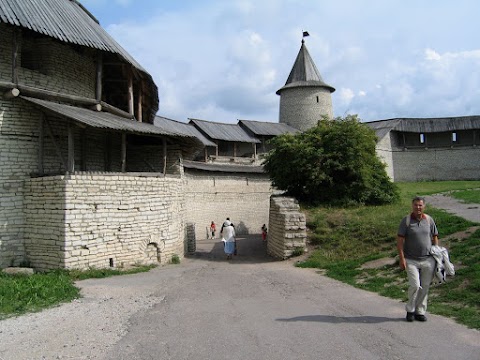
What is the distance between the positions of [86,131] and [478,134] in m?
35.0

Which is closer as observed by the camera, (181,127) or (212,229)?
(212,229)

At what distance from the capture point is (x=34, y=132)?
415 inches

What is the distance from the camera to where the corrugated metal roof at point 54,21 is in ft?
32.3

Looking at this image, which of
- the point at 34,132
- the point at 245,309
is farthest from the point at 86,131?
the point at 245,309

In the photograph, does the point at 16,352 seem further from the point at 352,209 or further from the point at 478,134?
the point at 478,134

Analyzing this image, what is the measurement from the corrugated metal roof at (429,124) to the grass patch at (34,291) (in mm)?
32618

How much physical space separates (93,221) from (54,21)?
16.9ft

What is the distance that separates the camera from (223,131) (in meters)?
31.5

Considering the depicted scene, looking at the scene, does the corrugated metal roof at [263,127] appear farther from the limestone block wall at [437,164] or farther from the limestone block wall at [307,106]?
the limestone block wall at [437,164]

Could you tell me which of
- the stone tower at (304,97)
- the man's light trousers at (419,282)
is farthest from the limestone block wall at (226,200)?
the man's light trousers at (419,282)

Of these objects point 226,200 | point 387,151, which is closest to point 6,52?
point 226,200

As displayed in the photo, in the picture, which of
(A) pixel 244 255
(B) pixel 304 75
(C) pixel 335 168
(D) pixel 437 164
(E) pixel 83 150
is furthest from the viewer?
(B) pixel 304 75

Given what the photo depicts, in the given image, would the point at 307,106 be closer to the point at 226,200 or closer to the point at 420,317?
the point at 226,200

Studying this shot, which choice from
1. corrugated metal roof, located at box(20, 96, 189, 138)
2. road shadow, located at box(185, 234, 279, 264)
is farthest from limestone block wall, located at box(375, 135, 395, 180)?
corrugated metal roof, located at box(20, 96, 189, 138)
